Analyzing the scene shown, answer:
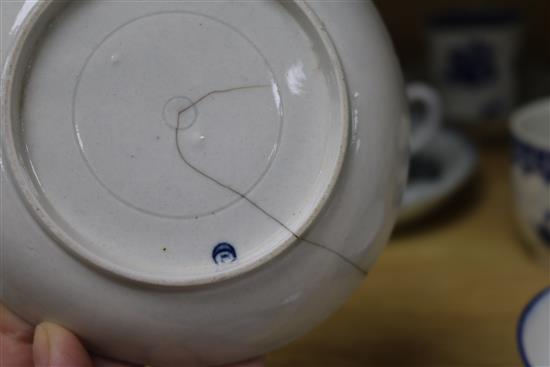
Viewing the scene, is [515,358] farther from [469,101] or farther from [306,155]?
[469,101]

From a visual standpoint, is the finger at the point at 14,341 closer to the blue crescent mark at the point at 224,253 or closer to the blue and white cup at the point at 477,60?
the blue crescent mark at the point at 224,253

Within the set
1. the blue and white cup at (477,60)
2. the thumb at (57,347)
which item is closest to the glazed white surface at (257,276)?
the thumb at (57,347)

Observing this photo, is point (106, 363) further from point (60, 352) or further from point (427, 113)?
point (427, 113)

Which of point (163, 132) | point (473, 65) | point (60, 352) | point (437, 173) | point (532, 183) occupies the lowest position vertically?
point (60, 352)

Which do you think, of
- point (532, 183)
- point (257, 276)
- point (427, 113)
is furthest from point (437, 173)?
point (257, 276)

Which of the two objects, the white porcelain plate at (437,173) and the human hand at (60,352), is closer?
the human hand at (60,352)
